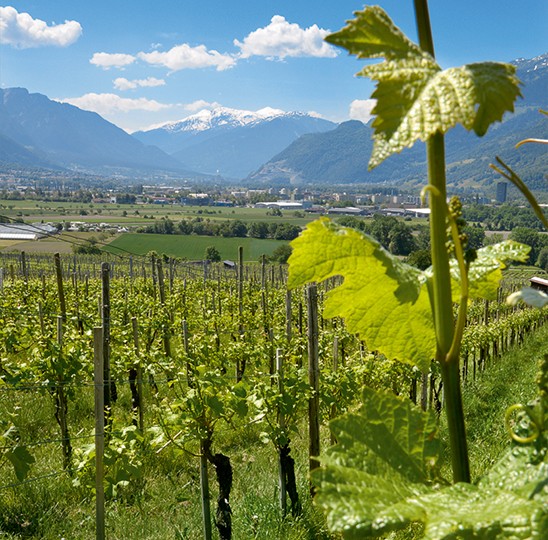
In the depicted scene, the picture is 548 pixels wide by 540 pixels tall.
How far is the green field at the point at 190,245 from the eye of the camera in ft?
236

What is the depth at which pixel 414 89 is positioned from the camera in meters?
0.67

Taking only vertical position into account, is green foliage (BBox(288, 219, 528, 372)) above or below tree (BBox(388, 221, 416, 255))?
above

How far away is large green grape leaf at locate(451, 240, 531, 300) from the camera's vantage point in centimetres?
97

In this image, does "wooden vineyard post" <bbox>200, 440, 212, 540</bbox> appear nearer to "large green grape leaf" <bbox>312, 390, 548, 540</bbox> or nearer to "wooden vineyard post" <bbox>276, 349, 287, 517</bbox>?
"wooden vineyard post" <bbox>276, 349, 287, 517</bbox>

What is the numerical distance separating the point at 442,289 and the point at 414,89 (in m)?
0.28

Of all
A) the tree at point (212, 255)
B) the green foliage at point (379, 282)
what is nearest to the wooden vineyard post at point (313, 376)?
the green foliage at point (379, 282)

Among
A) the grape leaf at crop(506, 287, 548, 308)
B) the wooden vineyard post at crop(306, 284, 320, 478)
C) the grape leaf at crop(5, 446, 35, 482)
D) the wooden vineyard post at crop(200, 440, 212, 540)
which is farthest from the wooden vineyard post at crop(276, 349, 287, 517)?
the grape leaf at crop(506, 287, 548, 308)

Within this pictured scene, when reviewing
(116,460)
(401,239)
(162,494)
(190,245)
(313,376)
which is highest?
(401,239)

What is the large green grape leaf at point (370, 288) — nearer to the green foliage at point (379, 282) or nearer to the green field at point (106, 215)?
the green foliage at point (379, 282)

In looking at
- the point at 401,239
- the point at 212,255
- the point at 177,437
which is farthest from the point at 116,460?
the point at 212,255

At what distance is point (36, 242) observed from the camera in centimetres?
7519

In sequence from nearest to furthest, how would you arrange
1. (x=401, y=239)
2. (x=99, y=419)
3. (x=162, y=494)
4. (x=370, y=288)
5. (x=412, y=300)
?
(x=412, y=300)
(x=370, y=288)
(x=99, y=419)
(x=162, y=494)
(x=401, y=239)

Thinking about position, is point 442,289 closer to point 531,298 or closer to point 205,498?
point 531,298

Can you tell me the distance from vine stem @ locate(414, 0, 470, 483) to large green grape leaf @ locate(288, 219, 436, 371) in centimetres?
10
